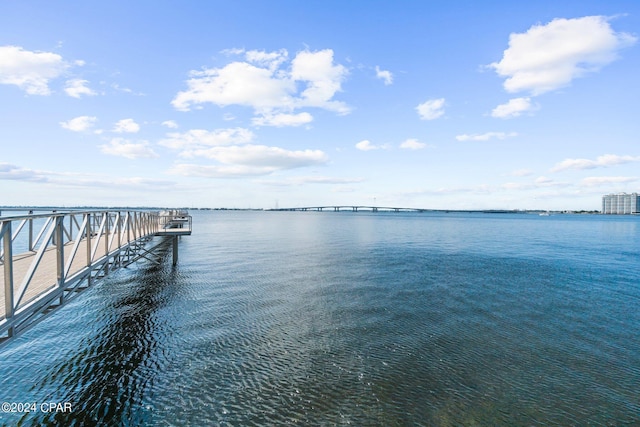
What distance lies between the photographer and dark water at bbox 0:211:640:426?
309 inches

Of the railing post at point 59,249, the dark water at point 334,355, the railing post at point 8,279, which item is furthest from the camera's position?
the dark water at point 334,355

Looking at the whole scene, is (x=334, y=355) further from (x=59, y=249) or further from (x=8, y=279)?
(x=8, y=279)

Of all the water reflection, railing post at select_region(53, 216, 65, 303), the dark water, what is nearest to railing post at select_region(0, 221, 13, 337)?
the dark water

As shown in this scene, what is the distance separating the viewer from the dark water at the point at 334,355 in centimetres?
786

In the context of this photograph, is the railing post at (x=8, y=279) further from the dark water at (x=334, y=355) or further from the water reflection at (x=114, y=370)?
the water reflection at (x=114, y=370)

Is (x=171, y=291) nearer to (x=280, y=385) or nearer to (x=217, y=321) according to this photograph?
(x=217, y=321)

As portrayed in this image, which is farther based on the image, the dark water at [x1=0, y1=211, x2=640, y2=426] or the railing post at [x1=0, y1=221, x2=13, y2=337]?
the dark water at [x1=0, y1=211, x2=640, y2=426]

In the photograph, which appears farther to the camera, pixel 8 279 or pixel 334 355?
pixel 334 355

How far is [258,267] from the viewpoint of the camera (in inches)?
987

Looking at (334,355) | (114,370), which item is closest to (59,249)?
(114,370)

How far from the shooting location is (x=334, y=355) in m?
10.5

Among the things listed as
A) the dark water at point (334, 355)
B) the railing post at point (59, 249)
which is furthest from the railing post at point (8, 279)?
the railing post at point (59, 249)

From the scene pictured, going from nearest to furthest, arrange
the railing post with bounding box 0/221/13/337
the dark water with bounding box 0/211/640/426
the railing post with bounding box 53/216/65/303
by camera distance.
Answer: the railing post with bounding box 0/221/13/337, the railing post with bounding box 53/216/65/303, the dark water with bounding box 0/211/640/426

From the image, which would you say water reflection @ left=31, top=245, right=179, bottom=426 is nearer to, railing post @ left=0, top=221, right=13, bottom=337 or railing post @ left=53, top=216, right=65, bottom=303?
railing post @ left=53, top=216, right=65, bottom=303
